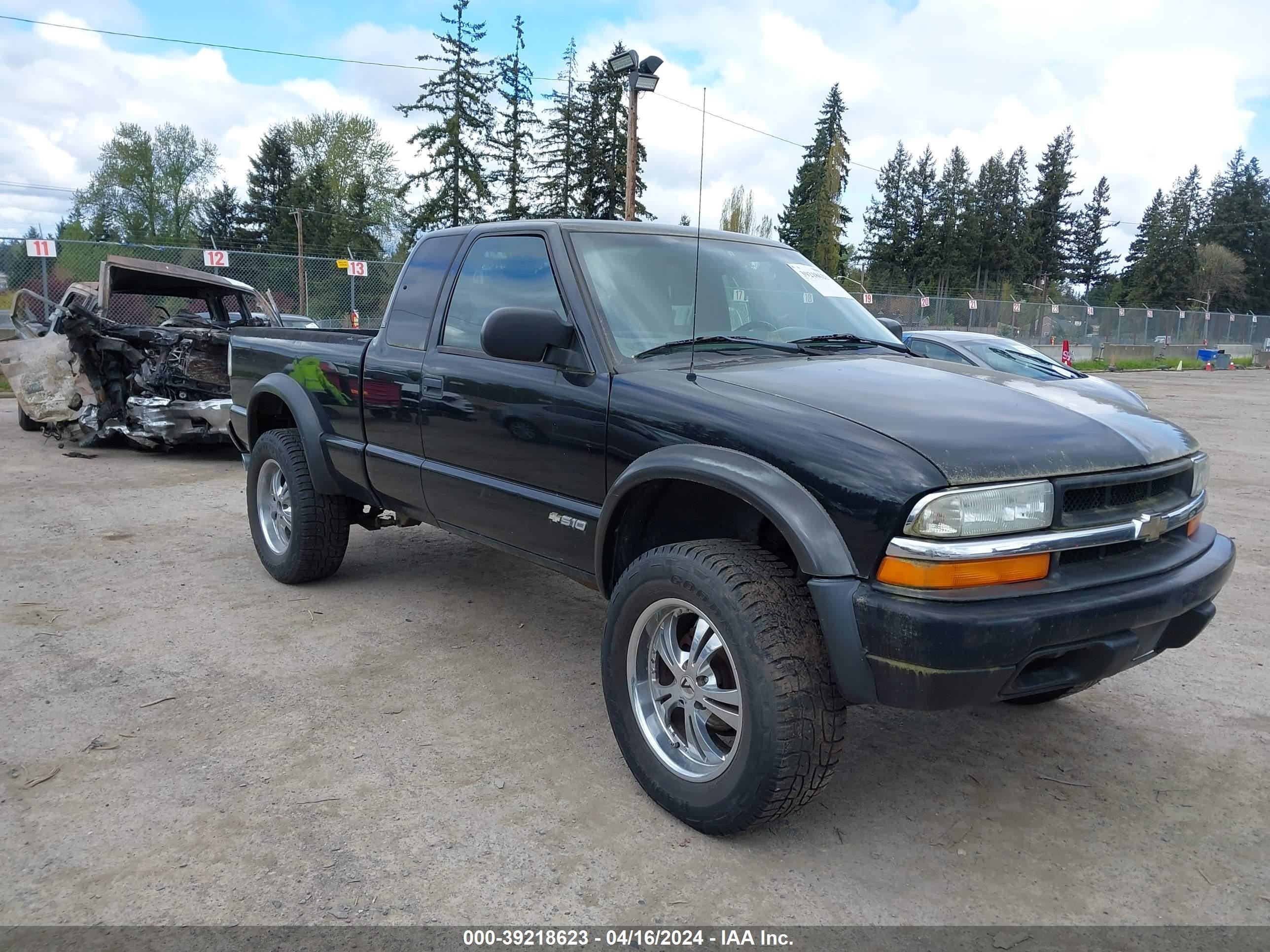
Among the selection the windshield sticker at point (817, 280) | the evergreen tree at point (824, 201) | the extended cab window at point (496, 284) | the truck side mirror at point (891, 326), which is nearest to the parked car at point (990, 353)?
the truck side mirror at point (891, 326)

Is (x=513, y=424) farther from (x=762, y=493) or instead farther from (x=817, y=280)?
(x=817, y=280)

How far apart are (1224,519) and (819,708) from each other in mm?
6290

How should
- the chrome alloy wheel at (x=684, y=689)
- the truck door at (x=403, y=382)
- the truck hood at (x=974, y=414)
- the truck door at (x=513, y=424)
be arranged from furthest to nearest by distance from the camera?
the truck door at (x=403, y=382) < the truck door at (x=513, y=424) < the chrome alloy wheel at (x=684, y=689) < the truck hood at (x=974, y=414)

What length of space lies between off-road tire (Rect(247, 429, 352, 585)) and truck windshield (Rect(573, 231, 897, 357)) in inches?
85.9

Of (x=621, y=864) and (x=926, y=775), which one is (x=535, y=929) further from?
(x=926, y=775)

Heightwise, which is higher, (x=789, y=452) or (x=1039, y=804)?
(x=789, y=452)

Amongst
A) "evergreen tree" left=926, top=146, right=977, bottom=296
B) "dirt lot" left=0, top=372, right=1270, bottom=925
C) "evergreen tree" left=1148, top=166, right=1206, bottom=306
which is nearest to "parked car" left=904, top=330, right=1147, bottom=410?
"dirt lot" left=0, top=372, right=1270, bottom=925

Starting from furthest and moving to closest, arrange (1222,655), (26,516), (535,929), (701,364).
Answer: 1. (26,516)
2. (1222,655)
3. (701,364)
4. (535,929)

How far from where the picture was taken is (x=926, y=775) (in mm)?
3193

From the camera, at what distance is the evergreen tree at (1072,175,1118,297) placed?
280 feet

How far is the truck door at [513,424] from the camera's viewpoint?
3.28 metres

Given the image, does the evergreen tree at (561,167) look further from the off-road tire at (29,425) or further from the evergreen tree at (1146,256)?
the evergreen tree at (1146,256)

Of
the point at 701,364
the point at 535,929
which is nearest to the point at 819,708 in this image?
the point at 535,929

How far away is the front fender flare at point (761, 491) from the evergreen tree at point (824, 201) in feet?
132
